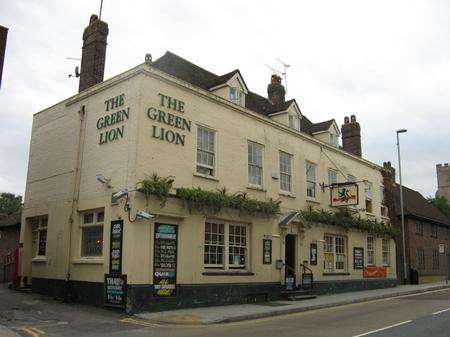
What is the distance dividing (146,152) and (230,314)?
5707 millimetres

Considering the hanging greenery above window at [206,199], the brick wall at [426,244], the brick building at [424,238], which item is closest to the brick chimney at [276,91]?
the hanging greenery above window at [206,199]

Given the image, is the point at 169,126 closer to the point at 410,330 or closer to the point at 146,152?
the point at 146,152

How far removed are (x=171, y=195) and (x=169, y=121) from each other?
101 inches

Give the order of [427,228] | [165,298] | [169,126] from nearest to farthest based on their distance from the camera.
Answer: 1. [165,298]
2. [169,126]
3. [427,228]

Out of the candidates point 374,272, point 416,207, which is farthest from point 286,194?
point 416,207

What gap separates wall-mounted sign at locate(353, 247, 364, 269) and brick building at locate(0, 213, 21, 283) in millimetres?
17569

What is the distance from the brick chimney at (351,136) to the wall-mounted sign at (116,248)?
65.0 feet

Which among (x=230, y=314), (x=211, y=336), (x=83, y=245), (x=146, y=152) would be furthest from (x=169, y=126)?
(x=211, y=336)

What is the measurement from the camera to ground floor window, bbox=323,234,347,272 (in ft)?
81.3

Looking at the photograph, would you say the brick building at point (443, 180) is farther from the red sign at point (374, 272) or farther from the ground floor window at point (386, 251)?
the red sign at point (374, 272)

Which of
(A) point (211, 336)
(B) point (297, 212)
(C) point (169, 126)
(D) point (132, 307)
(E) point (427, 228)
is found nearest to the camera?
(A) point (211, 336)

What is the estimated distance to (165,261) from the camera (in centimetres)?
1619

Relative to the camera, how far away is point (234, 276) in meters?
18.7

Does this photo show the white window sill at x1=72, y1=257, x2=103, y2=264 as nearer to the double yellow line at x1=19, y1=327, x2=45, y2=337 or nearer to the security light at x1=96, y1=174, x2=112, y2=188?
the security light at x1=96, y1=174, x2=112, y2=188
